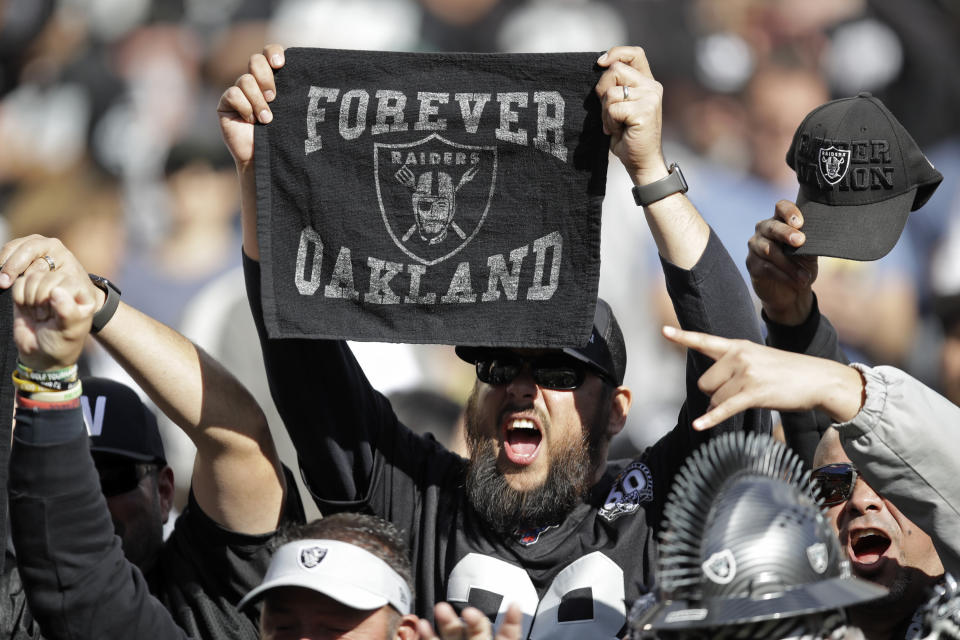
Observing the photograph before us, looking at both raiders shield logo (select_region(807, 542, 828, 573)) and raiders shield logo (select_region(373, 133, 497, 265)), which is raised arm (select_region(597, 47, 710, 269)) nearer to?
raiders shield logo (select_region(373, 133, 497, 265))

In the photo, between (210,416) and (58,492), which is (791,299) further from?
(58,492)

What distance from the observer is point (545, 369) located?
3299 mm

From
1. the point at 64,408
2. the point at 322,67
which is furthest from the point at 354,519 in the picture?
the point at 322,67

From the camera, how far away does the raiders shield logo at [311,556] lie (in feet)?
8.55

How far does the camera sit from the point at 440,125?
3.18m

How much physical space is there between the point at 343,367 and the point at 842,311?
332cm

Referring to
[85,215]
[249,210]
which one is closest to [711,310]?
[249,210]

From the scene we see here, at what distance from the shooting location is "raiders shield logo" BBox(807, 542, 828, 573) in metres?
2.14

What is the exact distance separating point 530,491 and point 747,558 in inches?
44.6

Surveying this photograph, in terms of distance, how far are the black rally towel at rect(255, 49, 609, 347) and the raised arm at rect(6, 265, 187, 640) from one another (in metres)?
0.65

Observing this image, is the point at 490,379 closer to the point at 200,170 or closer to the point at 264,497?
the point at 264,497

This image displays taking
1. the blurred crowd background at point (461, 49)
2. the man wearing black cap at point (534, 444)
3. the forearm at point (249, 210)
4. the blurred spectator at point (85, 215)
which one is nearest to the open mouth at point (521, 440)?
the man wearing black cap at point (534, 444)

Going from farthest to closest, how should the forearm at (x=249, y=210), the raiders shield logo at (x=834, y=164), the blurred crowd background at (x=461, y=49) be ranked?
the blurred crowd background at (x=461, y=49)
the forearm at (x=249, y=210)
the raiders shield logo at (x=834, y=164)

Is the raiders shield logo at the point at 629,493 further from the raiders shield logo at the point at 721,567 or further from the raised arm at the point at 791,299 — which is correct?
the raiders shield logo at the point at 721,567
